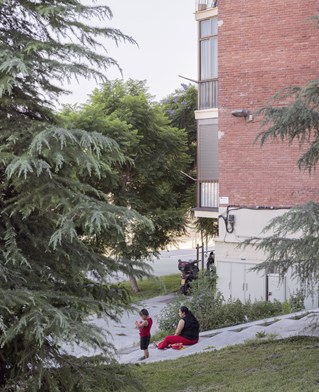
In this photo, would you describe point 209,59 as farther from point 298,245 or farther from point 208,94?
point 298,245

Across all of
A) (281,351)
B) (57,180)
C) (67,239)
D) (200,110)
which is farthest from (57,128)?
(200,110)

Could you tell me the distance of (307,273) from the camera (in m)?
10.3

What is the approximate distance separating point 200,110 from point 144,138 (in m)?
6.07

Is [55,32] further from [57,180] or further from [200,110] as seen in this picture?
[200,110]

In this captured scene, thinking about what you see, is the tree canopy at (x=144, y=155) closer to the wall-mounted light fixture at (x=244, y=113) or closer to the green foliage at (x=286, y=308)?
the wall-mounted light fixture at (x=244, y=113)

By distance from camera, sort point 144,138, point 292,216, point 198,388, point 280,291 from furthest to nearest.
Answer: point 144,138 < point 280,291 < point 198,388 < point 292,216

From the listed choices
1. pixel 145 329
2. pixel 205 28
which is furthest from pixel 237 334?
pixel 205 28

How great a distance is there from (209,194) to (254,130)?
13.1 feet

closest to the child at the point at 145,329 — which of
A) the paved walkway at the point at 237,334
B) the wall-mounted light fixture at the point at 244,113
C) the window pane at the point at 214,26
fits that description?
the paved walkway at the point at 237,334

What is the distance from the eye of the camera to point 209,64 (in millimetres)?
24359

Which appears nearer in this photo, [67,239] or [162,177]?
[67,239]

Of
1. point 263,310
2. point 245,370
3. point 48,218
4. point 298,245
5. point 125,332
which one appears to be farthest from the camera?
point 125,332

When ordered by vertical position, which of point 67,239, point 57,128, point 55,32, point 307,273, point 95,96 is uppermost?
point 95,96

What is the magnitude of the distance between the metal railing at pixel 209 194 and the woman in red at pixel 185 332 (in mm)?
9040
